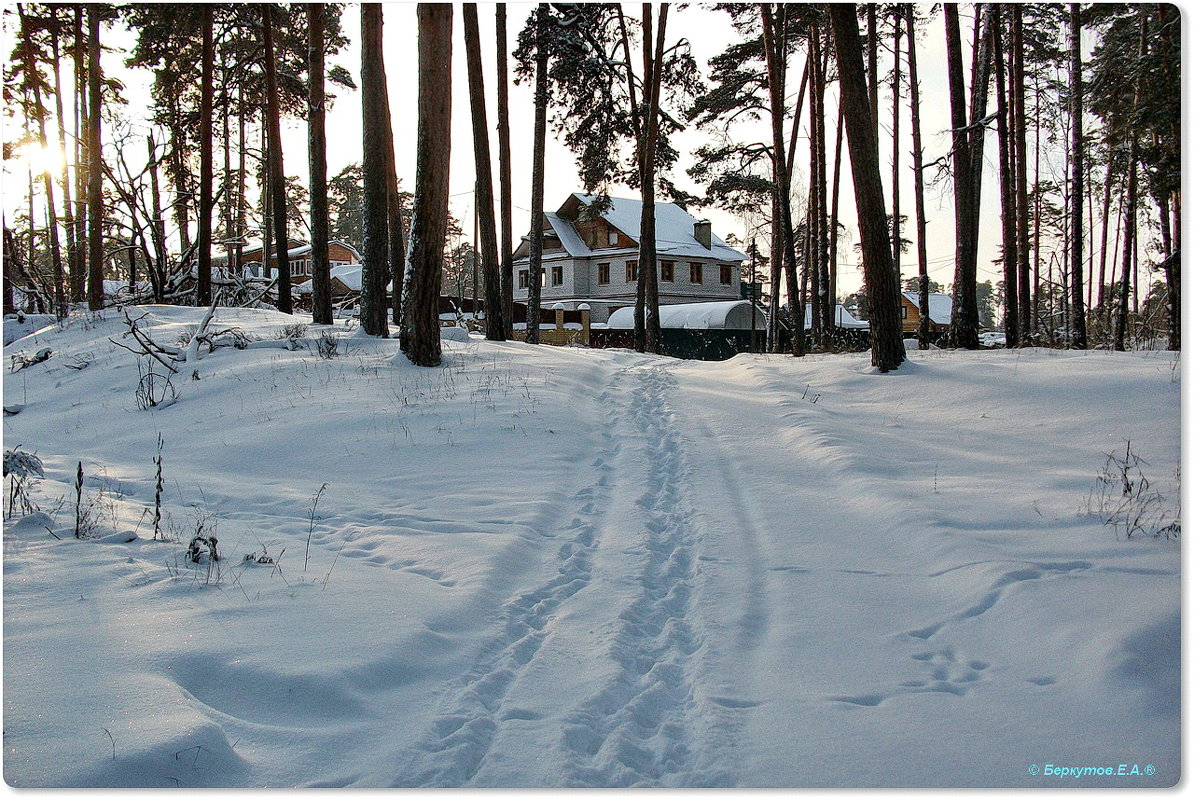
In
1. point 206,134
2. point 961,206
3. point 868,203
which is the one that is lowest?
point 868,203

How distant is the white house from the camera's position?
1683 inches

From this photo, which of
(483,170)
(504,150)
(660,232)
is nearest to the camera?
(483,170)

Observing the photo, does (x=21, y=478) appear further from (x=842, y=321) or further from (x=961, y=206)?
(x=842, y=321)

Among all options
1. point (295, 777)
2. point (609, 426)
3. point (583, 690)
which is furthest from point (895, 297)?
point (295, 777)

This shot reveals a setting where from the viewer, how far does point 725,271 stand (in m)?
45.7

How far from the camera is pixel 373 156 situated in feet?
39.7

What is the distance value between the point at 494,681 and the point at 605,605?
0.91 m

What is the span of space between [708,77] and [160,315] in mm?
15477

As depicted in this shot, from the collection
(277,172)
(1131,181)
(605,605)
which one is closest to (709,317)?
(1131,181)

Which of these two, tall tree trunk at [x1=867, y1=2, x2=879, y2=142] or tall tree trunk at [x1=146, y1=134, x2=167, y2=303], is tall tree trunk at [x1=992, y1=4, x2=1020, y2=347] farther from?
tall tree trunk at [x1=146, y1=134, x2=167, y2=303]

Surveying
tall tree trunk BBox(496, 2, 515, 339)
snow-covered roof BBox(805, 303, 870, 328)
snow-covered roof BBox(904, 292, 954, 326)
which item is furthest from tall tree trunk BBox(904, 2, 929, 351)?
snow-covered roof BBox(904, 292, 954, 326)

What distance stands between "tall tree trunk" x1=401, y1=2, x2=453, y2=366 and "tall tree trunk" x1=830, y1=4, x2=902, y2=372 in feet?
18.9

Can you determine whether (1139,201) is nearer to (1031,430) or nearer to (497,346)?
(1031,430)

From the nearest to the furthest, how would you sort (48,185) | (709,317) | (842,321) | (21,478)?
(21,478) < (48,185) < (709,317) < (842,321)
